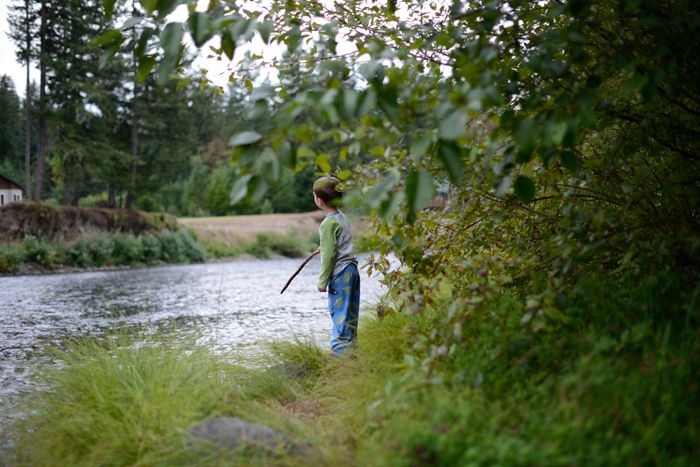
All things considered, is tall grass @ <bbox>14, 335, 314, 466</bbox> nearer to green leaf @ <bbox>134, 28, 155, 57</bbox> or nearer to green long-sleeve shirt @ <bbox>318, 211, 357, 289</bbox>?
green long-sleeve shirt @ <bbox>318, 211, 357, 289</bbox>

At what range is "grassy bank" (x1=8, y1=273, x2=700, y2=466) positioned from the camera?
2.17 meters

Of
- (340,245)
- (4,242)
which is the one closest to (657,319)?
(340,245)

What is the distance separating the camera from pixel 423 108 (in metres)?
2.56

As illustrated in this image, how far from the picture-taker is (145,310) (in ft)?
35.0

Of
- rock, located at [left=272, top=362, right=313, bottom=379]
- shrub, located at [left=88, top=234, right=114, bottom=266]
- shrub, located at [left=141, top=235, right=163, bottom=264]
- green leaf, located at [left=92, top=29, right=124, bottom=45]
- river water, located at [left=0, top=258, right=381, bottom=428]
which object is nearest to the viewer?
green leaf, located at [left=92, top=29, right=124, bottom=45]

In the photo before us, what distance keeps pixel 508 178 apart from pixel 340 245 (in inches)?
101

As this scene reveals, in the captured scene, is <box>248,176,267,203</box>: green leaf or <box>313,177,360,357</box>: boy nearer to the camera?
<box>248,176,267,203</box>: green leaf

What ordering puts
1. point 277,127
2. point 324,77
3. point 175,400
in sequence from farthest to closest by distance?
point 175,400, point 324,77, point 277,127

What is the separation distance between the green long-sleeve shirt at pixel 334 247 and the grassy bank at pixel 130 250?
52.6 feet

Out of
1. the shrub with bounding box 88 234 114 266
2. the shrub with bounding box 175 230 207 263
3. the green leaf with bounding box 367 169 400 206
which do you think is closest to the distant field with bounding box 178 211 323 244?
the shrub with bounding box 175 230 207 263

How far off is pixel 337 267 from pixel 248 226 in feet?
91.5

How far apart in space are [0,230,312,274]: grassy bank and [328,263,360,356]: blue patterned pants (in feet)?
52.6

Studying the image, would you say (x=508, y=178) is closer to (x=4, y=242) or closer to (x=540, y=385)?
(x=540, y=385)

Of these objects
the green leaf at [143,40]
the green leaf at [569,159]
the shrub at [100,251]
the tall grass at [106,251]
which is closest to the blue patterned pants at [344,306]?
the green leaf at [569,159]
